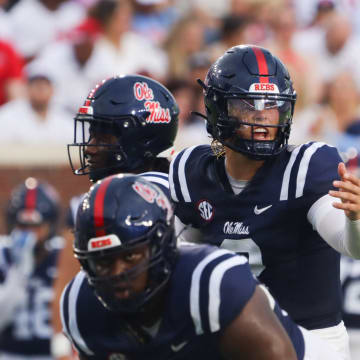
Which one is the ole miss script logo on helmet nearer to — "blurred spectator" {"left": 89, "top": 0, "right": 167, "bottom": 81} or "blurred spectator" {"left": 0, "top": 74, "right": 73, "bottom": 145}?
"blurred spectator" {"left": 0, "top": 74, "right": 73, "bottom": 145}

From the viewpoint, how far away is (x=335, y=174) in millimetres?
3609

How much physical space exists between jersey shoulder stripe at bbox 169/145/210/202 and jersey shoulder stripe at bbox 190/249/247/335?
75cm

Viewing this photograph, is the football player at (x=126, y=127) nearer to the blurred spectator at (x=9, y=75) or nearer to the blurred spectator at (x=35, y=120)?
the blurred spectator at (x=35, y=120)

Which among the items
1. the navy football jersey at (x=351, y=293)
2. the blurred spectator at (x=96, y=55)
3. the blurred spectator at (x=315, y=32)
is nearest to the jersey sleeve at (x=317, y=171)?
the navy football jersey at (x=351, y=293)

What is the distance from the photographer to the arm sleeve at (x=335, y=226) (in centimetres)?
329

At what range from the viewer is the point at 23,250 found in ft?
25.0

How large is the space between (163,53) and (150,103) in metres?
5.38

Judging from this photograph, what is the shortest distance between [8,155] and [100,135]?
454 cm

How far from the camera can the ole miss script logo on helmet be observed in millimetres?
4238

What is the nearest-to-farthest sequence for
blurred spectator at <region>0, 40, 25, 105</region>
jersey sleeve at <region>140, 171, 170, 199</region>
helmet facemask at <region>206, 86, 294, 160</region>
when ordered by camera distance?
helmet facemask at <region>206, 86, 294, 160</region>, jersey sleeve at <region>140, 171, 170, 199</region>, blurred spectator at <region>0, 40, 25, 105</region>

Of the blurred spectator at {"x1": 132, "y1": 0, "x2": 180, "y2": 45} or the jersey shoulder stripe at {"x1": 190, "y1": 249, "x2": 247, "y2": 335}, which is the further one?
the blurred spectator at {"x1": 132, "y1": 0, "x2": 180, "y2": 45}

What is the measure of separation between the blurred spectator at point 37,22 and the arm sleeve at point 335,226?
6142 millimetres

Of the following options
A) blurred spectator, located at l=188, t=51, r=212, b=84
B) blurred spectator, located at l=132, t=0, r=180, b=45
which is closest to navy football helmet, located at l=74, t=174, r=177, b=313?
blurred spectator, located at l=188, t=51, r=212, b=84

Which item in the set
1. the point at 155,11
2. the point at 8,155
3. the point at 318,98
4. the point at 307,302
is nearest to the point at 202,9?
the point at 155,11
